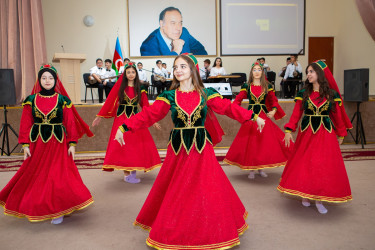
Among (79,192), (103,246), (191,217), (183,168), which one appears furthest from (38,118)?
(191,217)

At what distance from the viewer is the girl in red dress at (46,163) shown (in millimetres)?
2906

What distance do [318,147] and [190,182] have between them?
1565 mm

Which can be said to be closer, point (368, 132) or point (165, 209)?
point (165, 209)

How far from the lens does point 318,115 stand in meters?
3.38

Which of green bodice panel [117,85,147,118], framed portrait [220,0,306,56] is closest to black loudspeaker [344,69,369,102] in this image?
green bodice panel [117,85,147,118]

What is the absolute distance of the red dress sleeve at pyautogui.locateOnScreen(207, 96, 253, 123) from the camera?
2.50 meters

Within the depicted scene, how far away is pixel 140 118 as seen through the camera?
2.57 metres

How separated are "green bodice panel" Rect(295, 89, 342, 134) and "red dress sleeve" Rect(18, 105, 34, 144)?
108 inches

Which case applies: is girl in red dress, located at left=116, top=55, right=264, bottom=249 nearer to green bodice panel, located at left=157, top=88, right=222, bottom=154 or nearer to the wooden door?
green bodice panel, located at left=157, top=88, right=222, bottom=154

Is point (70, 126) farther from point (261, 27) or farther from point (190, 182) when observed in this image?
point (261, 27)

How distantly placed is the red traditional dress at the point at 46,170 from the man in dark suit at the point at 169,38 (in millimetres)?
9492

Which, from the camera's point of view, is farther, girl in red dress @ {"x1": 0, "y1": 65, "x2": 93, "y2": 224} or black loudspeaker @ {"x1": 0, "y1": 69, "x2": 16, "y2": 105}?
black loudspeaker @ {"x1": 0, "y1": 69, "x2": 16, "y2": 105}

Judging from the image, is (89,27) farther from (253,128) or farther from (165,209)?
(165,209)

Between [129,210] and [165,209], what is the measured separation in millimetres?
1220
